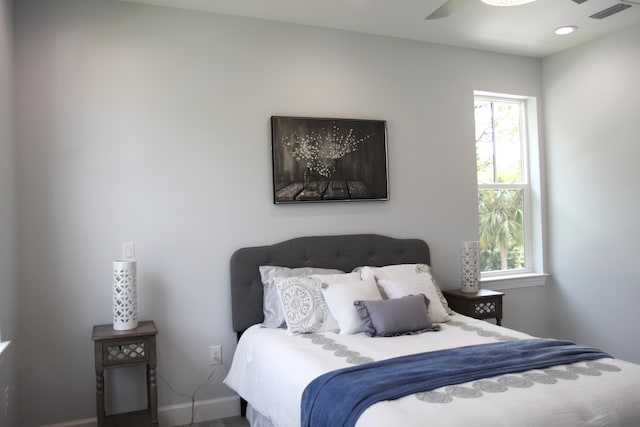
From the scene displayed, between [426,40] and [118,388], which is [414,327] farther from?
[426,40]

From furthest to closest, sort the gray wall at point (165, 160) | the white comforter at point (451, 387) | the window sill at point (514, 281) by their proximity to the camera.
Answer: the window sill at point (514, 281), the gray wall at point (165, 160), the white comforter at point (451, 387)

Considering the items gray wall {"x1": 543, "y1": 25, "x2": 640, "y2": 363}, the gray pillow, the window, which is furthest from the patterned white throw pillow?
gray wall {"x1": 543, "y1": 25, "x2": 640, "y2": 363}

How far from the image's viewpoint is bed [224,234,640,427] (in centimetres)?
183

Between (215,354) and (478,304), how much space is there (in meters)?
1.94

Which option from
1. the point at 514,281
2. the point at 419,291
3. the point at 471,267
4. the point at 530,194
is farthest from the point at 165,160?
the point at 530,194

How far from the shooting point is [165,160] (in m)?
3.19

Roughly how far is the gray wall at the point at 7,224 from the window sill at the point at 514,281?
338 cm

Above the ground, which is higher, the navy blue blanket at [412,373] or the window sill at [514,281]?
the window sill at [514,281]

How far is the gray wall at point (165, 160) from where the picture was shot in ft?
9.58

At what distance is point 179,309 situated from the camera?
3.21m

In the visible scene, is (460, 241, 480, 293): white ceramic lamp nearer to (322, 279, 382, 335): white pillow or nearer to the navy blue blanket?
(322, 279, 382, 335): white pillow

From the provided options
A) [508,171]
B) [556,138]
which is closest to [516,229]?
[508,171]

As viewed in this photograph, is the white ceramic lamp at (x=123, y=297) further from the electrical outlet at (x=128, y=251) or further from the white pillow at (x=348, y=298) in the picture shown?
the white pillow at (x=348, y=298)

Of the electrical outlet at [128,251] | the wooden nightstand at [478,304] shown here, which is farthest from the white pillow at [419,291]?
the electrical outlet at [128,251]
